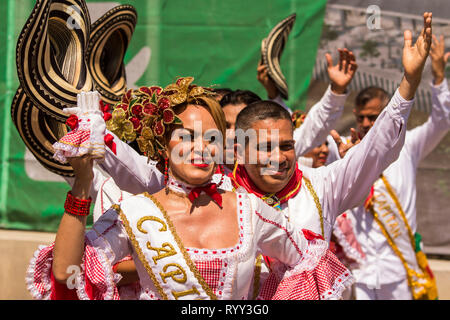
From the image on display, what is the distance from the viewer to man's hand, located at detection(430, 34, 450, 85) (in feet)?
14.2

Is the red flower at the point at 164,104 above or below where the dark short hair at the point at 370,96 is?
above

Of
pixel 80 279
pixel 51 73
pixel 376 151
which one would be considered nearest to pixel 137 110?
pixel 51 73

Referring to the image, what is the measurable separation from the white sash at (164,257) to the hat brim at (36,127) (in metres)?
0.65

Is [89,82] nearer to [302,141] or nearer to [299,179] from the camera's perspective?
[299,179]

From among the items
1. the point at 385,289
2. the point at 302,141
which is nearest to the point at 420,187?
the point at 385,289

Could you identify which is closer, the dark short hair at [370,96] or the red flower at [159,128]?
the red flower at [159,128]

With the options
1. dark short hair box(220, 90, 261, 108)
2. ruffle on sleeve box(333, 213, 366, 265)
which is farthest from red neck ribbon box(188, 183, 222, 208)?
ruffle on sleeve box(333, 213, 366, 265)

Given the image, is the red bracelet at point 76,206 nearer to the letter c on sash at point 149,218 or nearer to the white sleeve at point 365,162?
the letter c on sash at point 149,218

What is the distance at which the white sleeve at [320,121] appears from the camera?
4.11m

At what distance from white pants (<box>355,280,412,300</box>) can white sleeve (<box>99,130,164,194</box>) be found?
2314 millimetres

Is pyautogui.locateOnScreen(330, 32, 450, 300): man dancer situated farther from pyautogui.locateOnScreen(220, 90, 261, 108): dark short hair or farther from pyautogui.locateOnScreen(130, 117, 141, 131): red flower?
pyautogui.locateOnScreen(130, 117, 141, 131): red flower

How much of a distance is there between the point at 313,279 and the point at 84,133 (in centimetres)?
108

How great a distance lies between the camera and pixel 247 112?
3.13 metres

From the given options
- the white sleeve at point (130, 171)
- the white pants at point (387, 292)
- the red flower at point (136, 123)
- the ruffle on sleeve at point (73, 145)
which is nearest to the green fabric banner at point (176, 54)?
the white pants at point (387, 292)
